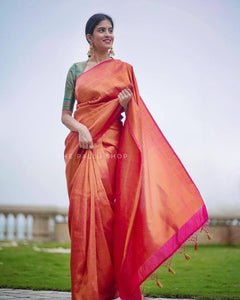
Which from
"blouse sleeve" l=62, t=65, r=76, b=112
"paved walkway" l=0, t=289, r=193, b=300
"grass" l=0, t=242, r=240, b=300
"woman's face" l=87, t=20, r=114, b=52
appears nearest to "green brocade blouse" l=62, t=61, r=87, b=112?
"blouse sleeve" l=62, t=65, r=76, b=112

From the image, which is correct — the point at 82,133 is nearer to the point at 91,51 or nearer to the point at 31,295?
the point at 91,51

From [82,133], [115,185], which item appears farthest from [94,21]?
[115,185]

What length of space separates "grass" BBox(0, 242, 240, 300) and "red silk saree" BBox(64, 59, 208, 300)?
1.67 m

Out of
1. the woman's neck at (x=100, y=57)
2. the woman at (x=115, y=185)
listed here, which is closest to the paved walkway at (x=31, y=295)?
the woman at (x=115, y=185)

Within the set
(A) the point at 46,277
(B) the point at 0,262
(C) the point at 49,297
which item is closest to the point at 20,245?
(B) the point at 0,262

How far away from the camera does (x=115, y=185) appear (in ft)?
10.6

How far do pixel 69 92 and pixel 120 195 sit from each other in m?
0.94

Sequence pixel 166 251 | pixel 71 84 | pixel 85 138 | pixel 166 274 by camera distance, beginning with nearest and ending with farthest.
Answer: pixel 166 251 → pixel 85 138 → pixel 71 84 → pixel 166 274

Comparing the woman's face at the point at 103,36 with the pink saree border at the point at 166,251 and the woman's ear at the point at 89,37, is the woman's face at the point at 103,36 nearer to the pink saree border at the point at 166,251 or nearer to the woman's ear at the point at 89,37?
the woman's ear at the point at 89,37

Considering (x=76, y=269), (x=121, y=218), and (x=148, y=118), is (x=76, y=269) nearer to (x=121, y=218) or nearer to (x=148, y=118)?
(x=121, y=218)

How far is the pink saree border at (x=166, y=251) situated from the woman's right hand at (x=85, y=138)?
0.89m

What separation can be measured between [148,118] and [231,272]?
3903mm

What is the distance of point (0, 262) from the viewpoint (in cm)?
700

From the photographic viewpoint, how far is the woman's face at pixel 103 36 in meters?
3.30
